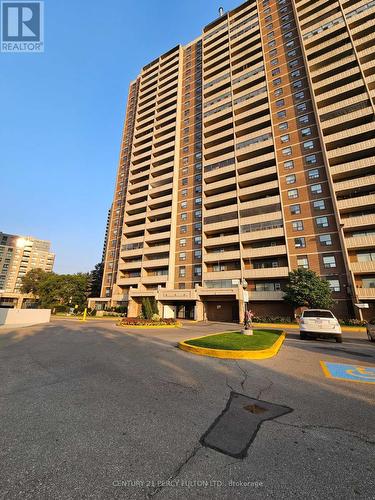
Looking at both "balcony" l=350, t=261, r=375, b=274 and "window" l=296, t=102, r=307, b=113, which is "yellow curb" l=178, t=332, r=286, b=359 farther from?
"window" l=296, t=102, r=307, b=113

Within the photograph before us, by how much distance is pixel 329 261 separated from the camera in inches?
1106

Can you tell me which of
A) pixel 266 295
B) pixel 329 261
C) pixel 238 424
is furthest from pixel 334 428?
pixel 329 261

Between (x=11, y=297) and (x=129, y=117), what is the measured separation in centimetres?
8179

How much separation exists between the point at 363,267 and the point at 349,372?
81.8 ft

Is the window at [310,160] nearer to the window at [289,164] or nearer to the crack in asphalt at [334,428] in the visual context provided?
the window at [289,164]

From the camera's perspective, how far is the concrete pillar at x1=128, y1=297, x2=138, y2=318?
38.0 metres

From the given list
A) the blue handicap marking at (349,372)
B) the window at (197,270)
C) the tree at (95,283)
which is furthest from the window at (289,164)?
the tree at (95,283)

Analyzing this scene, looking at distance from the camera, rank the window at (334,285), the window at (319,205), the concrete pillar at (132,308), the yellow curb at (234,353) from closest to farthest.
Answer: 1. the yellow curb at (234,353)
2. the window at (334,285)
3. the window at (319,205)
4. the concrete pillar at (132,308)

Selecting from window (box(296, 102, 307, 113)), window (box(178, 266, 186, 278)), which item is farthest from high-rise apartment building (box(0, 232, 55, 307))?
window (box(296, 102, 307, 113))

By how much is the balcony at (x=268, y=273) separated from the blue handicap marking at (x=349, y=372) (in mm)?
23386

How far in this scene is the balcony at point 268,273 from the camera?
29.6m

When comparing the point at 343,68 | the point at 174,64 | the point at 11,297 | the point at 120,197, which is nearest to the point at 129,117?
the point at 174,64

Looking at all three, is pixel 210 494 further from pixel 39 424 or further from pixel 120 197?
pixel 120 197

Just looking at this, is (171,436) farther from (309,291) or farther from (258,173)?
(258,173)
